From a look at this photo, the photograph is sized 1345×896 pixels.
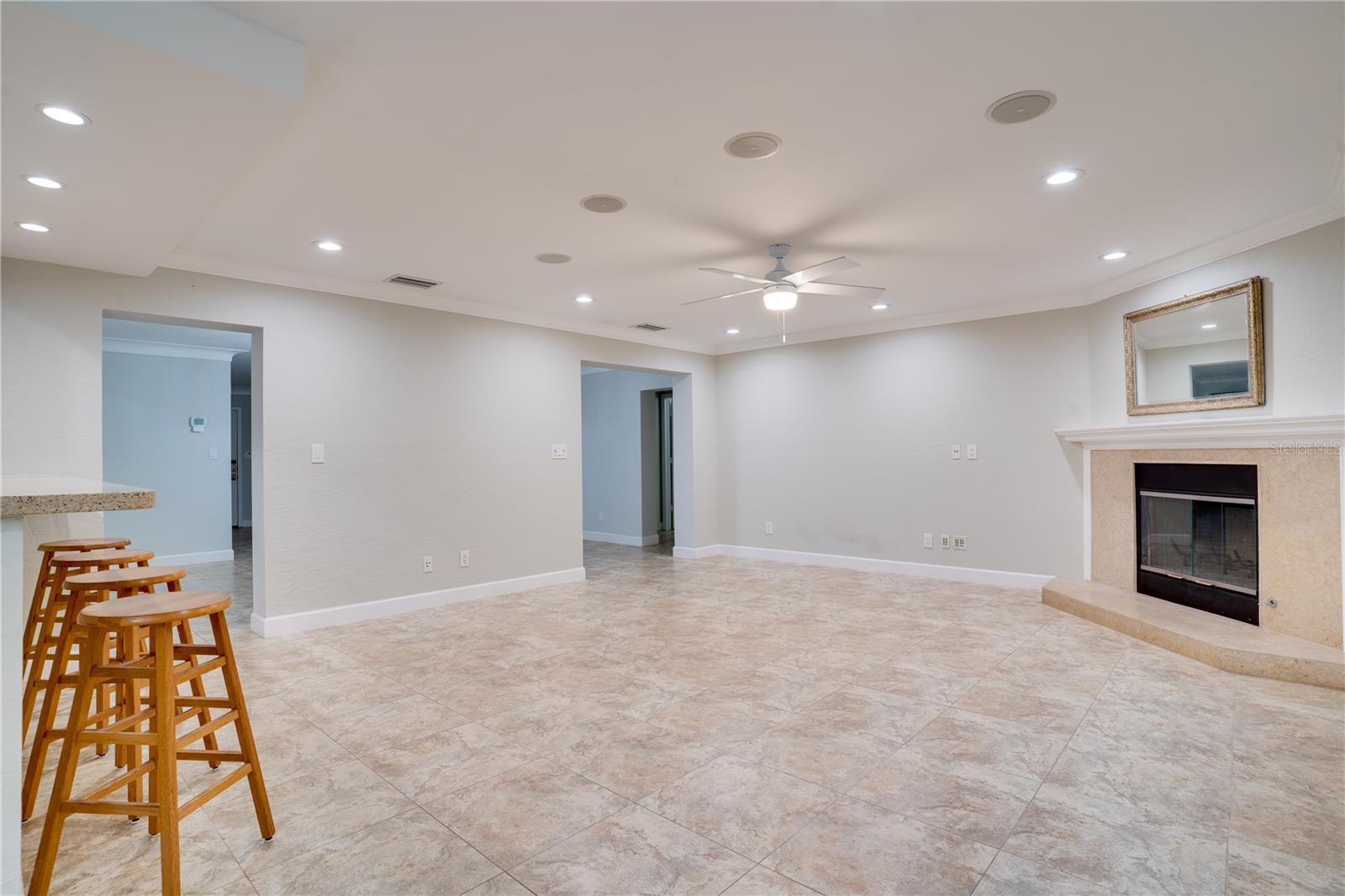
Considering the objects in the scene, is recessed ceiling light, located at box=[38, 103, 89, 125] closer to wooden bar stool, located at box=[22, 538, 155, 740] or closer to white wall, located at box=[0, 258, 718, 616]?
wooden bar stool, located at box=[22, 538, 155, 740]

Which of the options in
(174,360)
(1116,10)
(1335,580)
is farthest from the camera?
(174,360)

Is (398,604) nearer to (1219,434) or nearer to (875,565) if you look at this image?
(875,565)

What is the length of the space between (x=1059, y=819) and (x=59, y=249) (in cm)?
490

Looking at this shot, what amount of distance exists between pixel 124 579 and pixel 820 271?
12.6 ft

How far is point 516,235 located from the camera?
144 inches

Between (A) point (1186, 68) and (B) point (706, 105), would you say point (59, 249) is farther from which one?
(A) point (1186, 68)

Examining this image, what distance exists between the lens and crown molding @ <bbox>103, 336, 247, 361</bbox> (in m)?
6.76

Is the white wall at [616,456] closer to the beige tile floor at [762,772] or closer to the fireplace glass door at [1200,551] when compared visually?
the beige tile floor at [762,772]

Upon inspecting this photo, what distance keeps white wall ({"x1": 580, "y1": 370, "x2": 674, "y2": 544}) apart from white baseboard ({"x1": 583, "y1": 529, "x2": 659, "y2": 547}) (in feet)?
0.04

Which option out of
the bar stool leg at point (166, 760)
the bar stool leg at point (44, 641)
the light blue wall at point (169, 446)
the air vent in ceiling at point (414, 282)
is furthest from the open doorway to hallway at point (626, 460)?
the bar stool leg at point (166, 760)

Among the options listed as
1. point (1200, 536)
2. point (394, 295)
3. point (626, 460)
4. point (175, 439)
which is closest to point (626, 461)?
point (626, 460)

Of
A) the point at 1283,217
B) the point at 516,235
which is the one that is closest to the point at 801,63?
the point at 516,235

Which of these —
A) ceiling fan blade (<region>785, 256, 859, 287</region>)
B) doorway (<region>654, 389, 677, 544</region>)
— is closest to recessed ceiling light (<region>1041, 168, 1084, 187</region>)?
ceiling fan blade (<region>785, 256, 859, 287</region>)

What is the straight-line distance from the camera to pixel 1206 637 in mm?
3562
